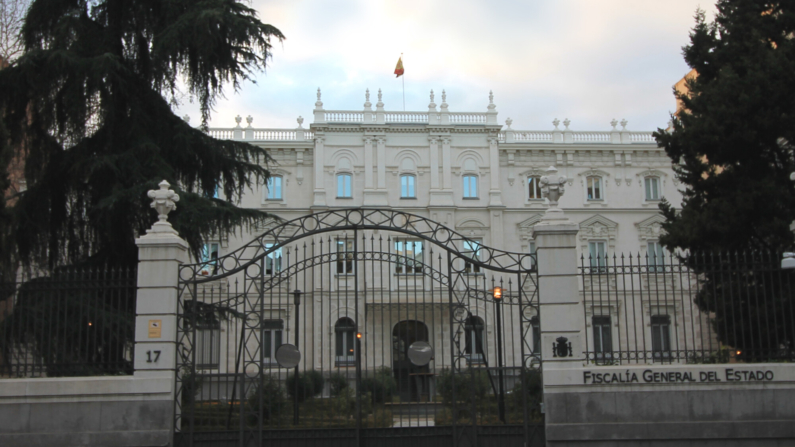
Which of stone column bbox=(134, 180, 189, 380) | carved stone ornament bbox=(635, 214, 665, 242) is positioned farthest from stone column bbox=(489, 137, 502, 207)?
stone column bbox=(134, 180, 189, 380)

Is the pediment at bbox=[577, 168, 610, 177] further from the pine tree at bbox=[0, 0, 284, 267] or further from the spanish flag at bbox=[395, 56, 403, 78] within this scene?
the pine tree at bbox=[0, 0, 284, 267]

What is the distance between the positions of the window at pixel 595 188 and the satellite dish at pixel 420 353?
2640 cm

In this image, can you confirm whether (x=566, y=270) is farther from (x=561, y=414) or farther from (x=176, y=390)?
(x=176, y=390)

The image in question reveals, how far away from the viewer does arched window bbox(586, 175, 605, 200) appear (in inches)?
1441

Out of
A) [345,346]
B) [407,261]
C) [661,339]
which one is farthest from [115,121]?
[407,261]

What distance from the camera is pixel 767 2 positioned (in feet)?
63.4

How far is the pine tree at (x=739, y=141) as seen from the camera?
687 inches

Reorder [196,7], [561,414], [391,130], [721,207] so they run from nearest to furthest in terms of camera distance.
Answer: [561,414], [196,7], [721,207], [391,130]

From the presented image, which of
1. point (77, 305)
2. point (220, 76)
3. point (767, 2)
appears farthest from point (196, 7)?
point (767, 2)

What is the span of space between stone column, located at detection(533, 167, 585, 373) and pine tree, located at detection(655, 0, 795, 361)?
6625mm

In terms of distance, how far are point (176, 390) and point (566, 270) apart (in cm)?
685

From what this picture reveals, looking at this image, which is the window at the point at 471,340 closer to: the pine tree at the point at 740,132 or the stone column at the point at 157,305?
the stone column at the point at 157,305

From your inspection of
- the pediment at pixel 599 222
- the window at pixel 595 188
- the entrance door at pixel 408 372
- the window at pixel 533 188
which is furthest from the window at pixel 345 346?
the window at pixel 595 188

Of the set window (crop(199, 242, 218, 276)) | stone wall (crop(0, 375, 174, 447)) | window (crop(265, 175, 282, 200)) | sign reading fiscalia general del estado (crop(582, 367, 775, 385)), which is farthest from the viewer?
window (crop(265, 175, 282, 200))
